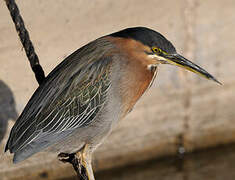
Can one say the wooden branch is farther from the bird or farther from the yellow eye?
the yellow eye

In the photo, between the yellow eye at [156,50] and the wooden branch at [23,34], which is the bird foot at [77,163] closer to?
the wooden branch at [23,34]

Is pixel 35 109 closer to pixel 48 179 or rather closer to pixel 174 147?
pixel 48 179

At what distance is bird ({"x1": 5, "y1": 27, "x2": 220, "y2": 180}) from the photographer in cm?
192

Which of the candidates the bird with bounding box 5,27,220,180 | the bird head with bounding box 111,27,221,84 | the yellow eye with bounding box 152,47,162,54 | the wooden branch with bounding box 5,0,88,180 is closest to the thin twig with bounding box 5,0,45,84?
the wooden branch with bounding box 5,0,88,180

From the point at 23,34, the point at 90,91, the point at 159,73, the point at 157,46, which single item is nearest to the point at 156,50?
the point at 157,46

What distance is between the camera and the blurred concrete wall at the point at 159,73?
3.15 meters

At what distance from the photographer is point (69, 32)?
3232 mm

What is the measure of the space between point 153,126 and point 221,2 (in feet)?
4.28

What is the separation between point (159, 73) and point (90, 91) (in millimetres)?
1879

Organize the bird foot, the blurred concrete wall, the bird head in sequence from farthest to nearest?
the blurred concrete wall < the bird foot < the bird head

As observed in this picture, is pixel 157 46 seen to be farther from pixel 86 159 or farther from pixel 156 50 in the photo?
pixel 86 159

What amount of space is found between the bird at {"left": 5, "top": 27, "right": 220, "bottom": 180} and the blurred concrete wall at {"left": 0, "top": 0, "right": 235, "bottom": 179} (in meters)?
1.20

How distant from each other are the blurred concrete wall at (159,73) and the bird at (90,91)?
1202 millimetres

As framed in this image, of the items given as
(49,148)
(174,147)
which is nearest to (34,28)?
(49,148)
